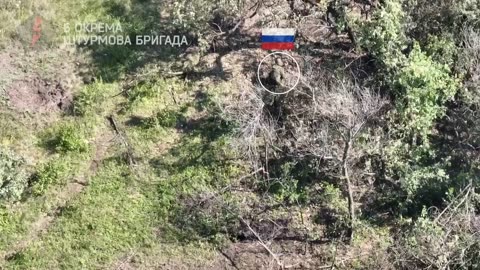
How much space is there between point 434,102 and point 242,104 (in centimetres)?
320

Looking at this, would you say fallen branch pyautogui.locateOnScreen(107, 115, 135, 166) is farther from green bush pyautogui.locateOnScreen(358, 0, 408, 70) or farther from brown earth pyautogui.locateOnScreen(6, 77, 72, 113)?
green bush pyautogui.locateOnScreen(358, 0, 408, 70)

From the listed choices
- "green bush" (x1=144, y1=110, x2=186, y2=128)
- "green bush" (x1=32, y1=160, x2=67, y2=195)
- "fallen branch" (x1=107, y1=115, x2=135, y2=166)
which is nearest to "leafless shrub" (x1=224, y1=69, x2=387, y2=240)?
"green bush" (x1=144, y1=110, x2=186, y2=128)

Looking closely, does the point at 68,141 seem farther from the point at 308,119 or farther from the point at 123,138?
the point at 308,119

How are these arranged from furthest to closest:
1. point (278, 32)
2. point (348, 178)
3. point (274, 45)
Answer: point (274, 45) < point (278, 32) < point (348, 178)

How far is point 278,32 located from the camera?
11.5m

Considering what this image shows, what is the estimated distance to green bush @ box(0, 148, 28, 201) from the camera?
994 cm

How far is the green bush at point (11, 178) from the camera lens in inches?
391

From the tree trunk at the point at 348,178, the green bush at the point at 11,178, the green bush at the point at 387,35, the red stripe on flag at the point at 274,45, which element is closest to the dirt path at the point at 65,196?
the green bush at the point at 11,178

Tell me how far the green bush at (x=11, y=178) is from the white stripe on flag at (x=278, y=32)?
4869 mm

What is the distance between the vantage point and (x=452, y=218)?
954 centimetres

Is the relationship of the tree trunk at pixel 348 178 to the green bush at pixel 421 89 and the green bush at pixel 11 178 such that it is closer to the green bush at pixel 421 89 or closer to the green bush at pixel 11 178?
the green bush at pixel 421 89

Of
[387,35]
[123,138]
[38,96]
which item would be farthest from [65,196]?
[387,35]

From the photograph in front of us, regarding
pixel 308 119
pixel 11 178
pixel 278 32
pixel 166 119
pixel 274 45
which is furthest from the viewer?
pixel 274 45

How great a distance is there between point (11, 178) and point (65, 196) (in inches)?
35.5
